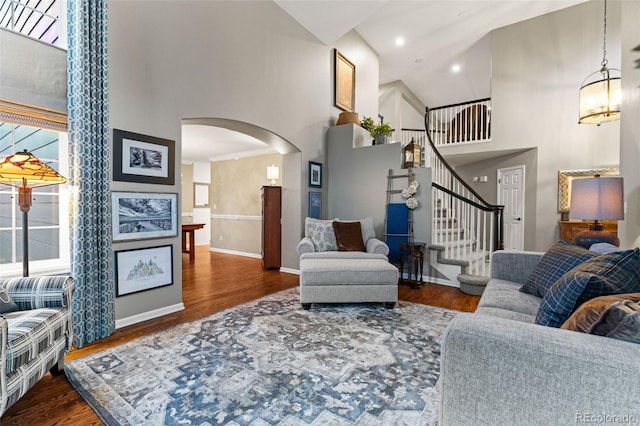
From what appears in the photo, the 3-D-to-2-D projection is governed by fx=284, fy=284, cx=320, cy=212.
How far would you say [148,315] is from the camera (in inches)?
113

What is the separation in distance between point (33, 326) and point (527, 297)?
3.12m

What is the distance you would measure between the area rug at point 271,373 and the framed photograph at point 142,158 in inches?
58.8

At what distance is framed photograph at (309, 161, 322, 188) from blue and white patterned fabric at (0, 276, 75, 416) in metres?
3.53

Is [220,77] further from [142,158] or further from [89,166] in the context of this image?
[89,166]

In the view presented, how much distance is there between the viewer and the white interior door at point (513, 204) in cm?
586

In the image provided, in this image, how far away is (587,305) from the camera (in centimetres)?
106

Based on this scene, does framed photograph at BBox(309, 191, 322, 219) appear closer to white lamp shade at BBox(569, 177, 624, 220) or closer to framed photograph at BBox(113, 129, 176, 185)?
framed photograph at BBox(113, 129, 176, 185)

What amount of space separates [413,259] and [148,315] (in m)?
3.60

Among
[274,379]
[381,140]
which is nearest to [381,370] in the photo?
[274,379]

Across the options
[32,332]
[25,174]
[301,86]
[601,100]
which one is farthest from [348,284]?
[601,100]

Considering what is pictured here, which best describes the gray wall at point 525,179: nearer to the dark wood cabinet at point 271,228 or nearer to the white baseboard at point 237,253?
the dark wood cabinet at point 271,228

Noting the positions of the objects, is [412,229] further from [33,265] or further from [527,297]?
[33,265]

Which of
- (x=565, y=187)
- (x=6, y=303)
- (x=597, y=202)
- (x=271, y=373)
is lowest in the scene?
(x=271, y=373)

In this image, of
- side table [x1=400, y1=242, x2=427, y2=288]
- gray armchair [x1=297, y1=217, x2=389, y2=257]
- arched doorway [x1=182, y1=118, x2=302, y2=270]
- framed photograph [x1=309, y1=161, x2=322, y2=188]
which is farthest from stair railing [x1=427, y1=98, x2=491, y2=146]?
gray armchair [x1=297, y1=217, x2=389, y2=257]
